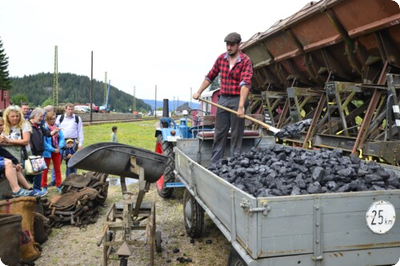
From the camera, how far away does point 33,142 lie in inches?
257

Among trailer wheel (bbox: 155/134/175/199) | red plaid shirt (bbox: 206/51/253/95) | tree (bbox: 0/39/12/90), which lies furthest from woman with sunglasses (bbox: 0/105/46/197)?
tree (bbox: 0/39/12/90)

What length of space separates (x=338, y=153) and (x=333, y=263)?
1848mm

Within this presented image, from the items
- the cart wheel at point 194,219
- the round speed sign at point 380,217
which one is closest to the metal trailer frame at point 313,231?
the round speed sign at point 380,217

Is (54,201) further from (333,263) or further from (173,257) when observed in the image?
(333,263)

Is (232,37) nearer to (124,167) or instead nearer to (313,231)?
(124,167)

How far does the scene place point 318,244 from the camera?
7.77ft

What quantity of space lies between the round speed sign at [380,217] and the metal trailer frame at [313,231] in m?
0.03

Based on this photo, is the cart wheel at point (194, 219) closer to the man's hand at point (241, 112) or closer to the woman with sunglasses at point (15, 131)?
the man's hand at point (241, 112)

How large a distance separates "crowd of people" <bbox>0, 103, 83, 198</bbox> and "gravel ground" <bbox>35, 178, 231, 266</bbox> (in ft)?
3.22

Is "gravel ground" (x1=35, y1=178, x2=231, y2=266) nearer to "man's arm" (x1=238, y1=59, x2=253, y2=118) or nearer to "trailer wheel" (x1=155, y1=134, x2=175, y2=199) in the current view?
"trailer wheel" (x1=155, y1=134, x2=175, y2=199)

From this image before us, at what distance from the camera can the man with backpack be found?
7.74 metres

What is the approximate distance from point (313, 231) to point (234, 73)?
3.18 metres

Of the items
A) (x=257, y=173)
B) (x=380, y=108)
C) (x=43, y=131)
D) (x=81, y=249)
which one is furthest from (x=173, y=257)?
(x=380, y=108)

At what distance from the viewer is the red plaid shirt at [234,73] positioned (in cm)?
498
